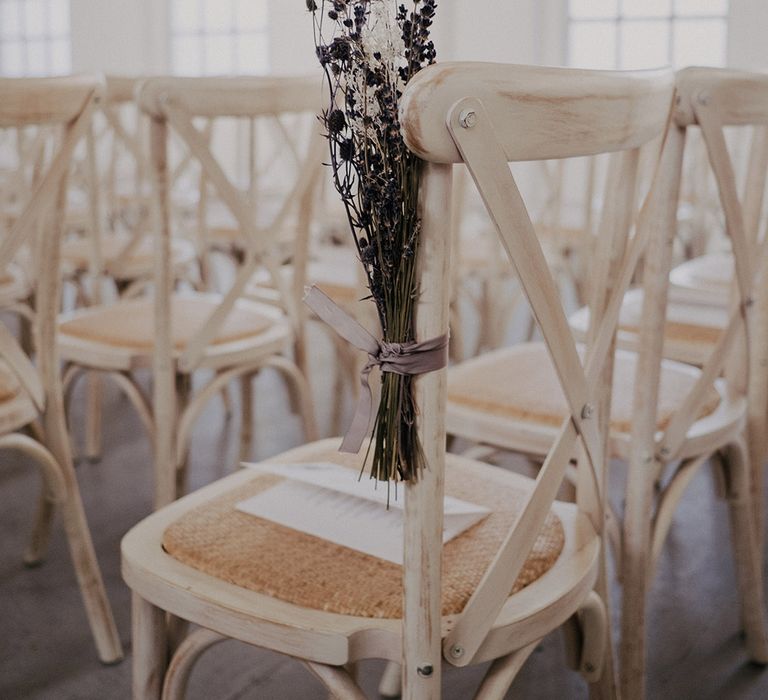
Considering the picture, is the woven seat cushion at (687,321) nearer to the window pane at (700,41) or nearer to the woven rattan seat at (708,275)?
the woven rattan seat at (708,275)

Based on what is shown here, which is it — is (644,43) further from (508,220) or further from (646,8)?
(508,220)

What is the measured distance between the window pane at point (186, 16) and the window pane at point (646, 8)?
2.80 m

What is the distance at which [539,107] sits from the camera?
2.62 feet

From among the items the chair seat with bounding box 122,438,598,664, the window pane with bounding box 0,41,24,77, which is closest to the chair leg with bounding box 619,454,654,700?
the chair seat with bounding box 122,438,598,664

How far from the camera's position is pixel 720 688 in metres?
1.69

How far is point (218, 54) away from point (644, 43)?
278 centimetres

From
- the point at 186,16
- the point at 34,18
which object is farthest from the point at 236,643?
the point at 34,18

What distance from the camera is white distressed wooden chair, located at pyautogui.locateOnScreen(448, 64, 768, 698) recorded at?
4.18 ft

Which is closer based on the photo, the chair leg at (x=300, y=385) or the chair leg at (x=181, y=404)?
the chair leg at (x=181, y=404)

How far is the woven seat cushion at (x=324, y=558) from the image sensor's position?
3.28ft

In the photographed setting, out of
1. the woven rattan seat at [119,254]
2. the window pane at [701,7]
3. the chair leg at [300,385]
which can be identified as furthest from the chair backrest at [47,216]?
the window pane at [701,7]

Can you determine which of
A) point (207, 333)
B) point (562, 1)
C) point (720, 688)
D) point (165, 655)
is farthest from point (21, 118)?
point (562, 1)

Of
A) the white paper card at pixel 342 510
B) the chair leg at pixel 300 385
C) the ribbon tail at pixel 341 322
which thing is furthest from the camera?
the chair leg at pixel 300 385

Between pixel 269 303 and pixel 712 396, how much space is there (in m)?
1.16
